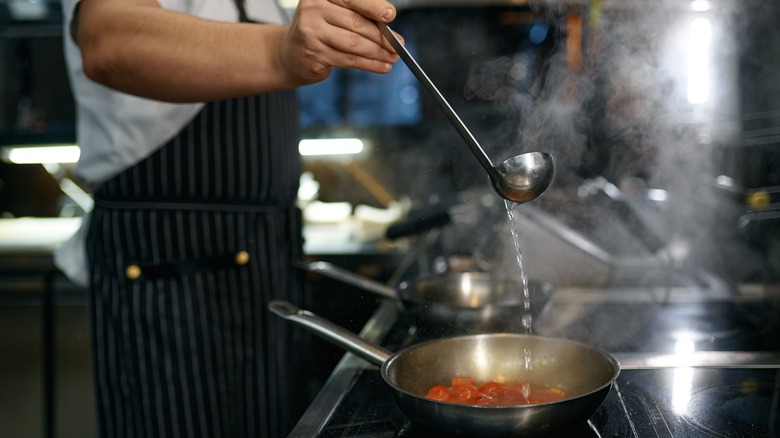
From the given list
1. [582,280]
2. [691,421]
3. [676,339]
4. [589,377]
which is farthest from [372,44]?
[582,280]

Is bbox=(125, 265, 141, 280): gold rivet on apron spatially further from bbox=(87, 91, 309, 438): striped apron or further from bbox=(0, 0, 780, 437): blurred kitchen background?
bbox=(0, 0, 780, 437): blurred kitchen background

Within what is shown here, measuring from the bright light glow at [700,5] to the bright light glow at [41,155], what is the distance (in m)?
2.87

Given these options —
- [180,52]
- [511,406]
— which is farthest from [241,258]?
[511,406]

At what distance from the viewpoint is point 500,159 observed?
2.27 meters

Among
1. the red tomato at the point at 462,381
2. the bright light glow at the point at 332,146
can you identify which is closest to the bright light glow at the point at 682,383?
the red tomato at the point at 462,381

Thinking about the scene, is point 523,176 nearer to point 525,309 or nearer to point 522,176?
point 522,176

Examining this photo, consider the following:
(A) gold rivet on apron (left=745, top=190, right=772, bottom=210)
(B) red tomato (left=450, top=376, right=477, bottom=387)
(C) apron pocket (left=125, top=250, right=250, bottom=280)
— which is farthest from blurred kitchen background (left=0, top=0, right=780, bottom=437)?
(B) red tomato (left=450, top=376, right=477, bottom=387)

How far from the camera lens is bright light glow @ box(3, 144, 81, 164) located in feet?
11.5

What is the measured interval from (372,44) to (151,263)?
772 mm

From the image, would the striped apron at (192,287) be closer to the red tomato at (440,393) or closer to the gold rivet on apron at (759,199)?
the red tomato at (440,393)

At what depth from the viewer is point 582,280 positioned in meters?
1.88

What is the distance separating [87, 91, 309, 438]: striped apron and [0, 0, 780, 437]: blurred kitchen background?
28cm

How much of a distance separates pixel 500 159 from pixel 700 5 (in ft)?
2.49

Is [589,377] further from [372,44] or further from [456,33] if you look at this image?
[456,33]
